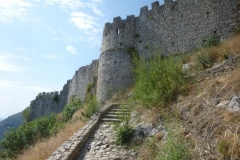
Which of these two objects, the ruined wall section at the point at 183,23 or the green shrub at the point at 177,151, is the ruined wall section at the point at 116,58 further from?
the green shrub at the point at 177,151

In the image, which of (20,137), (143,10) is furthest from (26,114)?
(143,10)

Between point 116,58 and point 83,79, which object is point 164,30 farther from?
point 83,79

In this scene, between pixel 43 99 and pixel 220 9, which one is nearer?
pixel 220 9

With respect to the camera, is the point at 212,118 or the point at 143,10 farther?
the point at 143,10

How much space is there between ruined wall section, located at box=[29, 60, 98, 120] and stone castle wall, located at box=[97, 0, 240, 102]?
5395mm

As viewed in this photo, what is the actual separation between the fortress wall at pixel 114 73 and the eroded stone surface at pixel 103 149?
28.8 ft

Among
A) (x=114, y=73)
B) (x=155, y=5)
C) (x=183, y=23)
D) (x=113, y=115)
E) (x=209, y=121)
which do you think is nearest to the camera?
(x=209, y=121)

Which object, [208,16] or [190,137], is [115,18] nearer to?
[208,16]

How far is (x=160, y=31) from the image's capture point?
637 inches

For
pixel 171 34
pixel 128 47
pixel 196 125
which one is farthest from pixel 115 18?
pixel 196 125

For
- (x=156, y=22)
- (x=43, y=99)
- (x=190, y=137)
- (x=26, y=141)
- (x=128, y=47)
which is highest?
(x=156, y=22)

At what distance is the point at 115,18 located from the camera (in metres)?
18.6

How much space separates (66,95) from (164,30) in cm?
2245

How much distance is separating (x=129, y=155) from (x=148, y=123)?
125 centimetres
